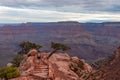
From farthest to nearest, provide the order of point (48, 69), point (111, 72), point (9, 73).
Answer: point (48, 69) → point (9, 73) → point (111, 72)

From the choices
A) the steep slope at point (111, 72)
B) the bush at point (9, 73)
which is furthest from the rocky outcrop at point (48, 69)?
the steep slope at point (111, 72)

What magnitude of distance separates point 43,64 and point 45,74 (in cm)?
619

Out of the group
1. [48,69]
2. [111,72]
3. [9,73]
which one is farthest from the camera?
[48,69]

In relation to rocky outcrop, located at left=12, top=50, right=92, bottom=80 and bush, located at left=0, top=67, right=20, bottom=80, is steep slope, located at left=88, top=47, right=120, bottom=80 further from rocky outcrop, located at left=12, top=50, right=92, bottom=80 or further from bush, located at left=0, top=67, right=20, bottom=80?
bush, located at left=0, top=67, right=20, bottom=80

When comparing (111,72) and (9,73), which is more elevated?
(111,72)

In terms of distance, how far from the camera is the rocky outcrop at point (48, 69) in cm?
5891

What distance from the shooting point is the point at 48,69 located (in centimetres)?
6231

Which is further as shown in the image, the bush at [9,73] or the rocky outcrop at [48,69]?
the bush at [9,73]

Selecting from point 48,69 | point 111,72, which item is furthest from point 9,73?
point 111,72

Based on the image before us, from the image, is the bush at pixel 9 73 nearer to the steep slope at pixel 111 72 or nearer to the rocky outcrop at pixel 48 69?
the rocky outcrop at pixel 48 69

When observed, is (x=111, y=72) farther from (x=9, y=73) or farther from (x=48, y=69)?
(x=9, y=73)

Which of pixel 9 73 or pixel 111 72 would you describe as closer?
pixel 111 72

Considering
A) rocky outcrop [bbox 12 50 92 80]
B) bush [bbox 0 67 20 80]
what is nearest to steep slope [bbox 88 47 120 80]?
rocky outcrop [bbox 12 50 92 80]

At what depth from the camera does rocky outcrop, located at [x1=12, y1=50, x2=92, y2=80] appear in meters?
58.9
